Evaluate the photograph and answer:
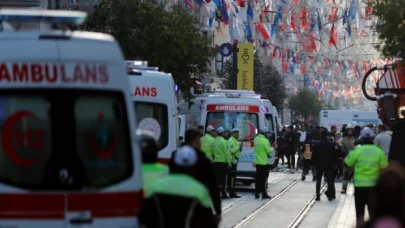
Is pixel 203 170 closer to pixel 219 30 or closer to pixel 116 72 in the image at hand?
pixel 116 72

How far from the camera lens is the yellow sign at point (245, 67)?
179ft

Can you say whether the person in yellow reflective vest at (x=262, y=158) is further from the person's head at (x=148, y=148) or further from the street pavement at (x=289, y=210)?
the person's head at (x=148, y=148)

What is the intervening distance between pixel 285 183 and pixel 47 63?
2756 cm

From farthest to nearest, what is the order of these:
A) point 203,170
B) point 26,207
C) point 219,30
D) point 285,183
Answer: point 219,30 → point 285,183 → point 203,170 → point 26,207

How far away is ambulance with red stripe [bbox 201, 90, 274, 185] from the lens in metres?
32.0

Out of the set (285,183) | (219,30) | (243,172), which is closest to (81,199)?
(243,172)

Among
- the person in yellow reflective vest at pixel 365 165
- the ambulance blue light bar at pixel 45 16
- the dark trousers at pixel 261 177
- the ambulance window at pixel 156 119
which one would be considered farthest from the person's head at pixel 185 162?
the dark trousers at pixel 261 177

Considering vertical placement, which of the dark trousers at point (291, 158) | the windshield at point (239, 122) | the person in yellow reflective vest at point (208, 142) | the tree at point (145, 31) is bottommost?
the dark trousers at point (291, 158)

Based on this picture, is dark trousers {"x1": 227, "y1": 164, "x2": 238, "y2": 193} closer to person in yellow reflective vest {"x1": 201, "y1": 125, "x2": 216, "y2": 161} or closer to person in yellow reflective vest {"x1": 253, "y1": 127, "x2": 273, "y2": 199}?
person in yellow reflective vest {"x1": 253, "y1": 127, "x2": 273, "y2": 199}

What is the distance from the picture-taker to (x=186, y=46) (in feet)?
126

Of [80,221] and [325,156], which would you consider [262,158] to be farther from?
[80,221]

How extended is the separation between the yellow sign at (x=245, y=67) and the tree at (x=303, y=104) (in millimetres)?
65151

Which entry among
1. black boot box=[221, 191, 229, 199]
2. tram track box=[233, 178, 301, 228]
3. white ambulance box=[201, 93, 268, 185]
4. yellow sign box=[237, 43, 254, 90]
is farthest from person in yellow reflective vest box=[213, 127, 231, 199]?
yellow sign box=[237, 43, 254, 90]

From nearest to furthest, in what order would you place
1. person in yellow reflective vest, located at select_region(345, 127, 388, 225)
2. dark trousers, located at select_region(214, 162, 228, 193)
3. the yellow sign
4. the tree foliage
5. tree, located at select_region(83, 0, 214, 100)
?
person in yellow reflective vest, located at select_region(345, 127, 388, 225)
the tree foliage
dark trousers, located at select_region(214, 162, 228, 193)
tree, located at select_region(83, 0, 214, 100)
the yellow sign
